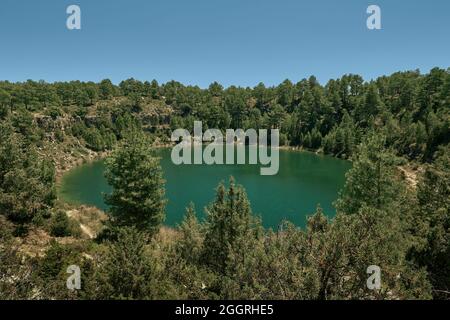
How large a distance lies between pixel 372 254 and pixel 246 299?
4773 millimetres

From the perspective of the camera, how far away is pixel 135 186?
26422 millimetres

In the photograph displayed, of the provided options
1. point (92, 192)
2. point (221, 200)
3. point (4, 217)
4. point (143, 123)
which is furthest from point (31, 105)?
point (221, 200)

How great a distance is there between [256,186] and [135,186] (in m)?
40.6

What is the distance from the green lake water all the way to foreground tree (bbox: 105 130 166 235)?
1545 centimetres

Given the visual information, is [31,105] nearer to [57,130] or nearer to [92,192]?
[57,130]

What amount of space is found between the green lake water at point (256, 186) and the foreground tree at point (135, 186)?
15453 mm

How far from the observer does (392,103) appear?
379ft

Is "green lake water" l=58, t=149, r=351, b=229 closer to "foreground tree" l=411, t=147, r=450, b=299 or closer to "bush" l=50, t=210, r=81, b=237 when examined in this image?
"bush" l=50, t=210, r=81, b=237

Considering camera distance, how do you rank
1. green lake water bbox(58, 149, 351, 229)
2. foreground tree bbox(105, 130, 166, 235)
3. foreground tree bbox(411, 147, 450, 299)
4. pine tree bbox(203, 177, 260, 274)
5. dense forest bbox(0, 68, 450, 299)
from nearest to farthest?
dense forest bbox(0, 68, 450, 299), foreground tree bbox(411, 147, 450, 299), pine tree bbox(203, 177, 260, 274), foreground tree bbox(105, 130, 166, 235), green lake water bbox(58, 149, 351, 229)

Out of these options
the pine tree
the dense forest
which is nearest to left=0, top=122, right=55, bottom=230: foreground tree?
the dense forest

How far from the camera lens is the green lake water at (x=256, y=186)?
48.2 meters

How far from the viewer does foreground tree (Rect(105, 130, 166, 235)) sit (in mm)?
26312

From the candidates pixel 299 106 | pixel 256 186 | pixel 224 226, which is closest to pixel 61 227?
pixel 224 226

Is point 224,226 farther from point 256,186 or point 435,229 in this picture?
point 256,186
